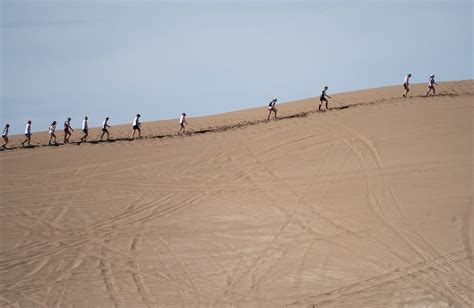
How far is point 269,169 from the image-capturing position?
22.0 metres

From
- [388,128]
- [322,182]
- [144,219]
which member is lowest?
[144,219]

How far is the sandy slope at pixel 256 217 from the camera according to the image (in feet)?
43.0

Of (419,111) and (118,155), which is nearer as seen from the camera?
(118,155)

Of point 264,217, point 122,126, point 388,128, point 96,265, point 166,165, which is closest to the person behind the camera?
point 96,265

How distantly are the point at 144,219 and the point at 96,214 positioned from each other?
184 cm

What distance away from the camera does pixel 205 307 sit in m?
12.4

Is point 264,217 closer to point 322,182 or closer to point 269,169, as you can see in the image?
point 322,182

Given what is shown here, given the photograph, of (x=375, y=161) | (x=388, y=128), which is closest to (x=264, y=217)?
(x=375, y=161)

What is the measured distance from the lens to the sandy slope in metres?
13.1

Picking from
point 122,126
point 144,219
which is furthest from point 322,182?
point 122,126

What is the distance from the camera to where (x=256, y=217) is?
1736cm

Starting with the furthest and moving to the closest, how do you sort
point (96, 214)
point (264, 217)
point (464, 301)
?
point (96, 214)
point (264, 217)
point (464, 301)

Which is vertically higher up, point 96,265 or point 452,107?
point 452,107

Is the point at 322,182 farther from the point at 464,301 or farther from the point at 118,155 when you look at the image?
the point at 118,155
